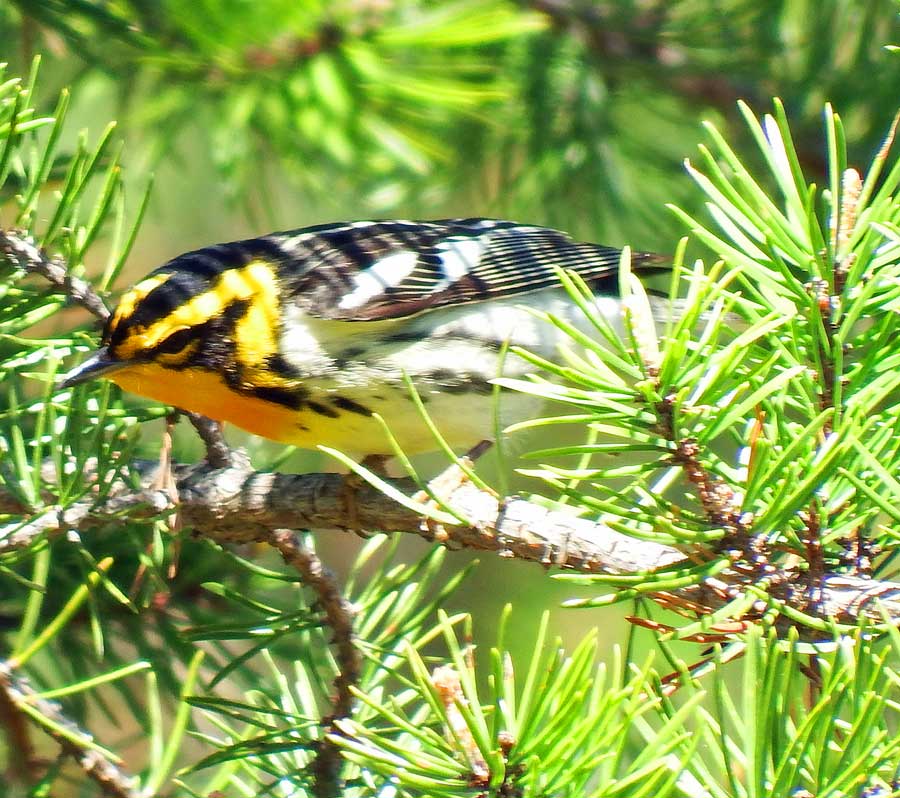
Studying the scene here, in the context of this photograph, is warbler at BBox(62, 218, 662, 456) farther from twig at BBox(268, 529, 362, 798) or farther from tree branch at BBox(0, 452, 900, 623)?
twig at BBox(268, 529, 362, 798)

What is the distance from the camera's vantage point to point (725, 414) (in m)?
0.64

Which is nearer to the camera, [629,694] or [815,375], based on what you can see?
[629,694]

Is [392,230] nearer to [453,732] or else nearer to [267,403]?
[267,403]

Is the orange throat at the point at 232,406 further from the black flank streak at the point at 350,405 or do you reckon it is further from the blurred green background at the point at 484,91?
the blurred green background at the point at 484,91

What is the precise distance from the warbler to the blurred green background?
9.7 inches

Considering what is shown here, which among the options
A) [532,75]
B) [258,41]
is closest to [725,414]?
[258,41]

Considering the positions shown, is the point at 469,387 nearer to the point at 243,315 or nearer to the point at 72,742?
the point at 243,315

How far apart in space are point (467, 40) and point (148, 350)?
0.63 meters

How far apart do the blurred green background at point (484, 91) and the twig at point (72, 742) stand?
0.71 meters

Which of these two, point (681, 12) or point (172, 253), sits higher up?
point (681, 12)

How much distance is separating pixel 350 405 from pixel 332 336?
0.11 meters

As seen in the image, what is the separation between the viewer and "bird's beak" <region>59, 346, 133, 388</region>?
1082 mm

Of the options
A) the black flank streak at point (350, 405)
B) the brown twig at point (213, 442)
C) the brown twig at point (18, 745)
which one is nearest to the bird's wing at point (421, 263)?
the black flank streak at point (350, 405)

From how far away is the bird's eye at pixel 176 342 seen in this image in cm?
128
